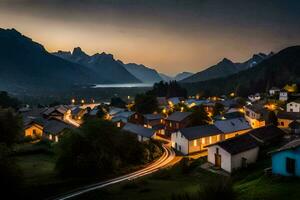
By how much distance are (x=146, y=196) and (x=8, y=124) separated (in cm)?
3584

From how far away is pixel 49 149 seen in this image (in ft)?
195

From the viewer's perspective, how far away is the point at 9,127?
52.0 meters

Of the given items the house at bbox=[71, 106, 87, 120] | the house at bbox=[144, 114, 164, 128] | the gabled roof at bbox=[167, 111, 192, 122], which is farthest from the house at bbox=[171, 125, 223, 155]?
the house at bbox=[71, 106, 87, 120]

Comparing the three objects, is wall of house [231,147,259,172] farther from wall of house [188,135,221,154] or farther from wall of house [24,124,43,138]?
wall of house [24,124,43,138]

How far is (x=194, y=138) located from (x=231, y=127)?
12.3 metres

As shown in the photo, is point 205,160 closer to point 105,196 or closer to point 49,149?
point 105,196

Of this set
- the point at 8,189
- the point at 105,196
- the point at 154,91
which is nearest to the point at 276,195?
the point at 105,196

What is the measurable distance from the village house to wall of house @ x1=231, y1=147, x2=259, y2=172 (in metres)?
15.9

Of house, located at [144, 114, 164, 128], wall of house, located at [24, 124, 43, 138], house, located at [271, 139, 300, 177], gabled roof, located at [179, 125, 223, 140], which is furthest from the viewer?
house, located at [144, 114, 164, 128]

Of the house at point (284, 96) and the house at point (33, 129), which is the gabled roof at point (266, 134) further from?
the house at point (284, 96)

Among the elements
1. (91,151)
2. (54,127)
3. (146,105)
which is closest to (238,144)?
(91,151)

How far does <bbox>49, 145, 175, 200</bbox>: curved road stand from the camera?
33.3 meters

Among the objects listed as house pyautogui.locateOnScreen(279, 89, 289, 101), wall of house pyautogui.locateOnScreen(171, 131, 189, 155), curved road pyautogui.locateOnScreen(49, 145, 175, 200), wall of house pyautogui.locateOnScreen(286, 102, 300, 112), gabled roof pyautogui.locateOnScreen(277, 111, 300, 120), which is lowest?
curved road pyautogui.locateOnScreen(49, 145, 175, 200)

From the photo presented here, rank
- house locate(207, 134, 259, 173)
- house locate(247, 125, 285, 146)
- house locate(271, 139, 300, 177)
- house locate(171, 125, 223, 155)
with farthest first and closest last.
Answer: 1. house locate(171, 125, 223, 155)
2. house locate(247, 125, 285, 146)
3. house locate(207, 134, 259, 173)
4. house locate(271, 139, 300, 177)
